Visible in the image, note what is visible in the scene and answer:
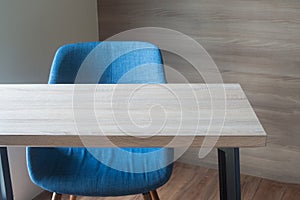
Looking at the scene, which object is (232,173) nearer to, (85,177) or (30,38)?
(85,177)

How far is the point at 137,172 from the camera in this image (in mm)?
1412

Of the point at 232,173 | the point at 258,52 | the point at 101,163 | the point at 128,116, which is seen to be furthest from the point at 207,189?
the point at 128,116

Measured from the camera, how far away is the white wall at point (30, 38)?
1.82 m

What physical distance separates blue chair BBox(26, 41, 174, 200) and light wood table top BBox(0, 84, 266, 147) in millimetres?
277

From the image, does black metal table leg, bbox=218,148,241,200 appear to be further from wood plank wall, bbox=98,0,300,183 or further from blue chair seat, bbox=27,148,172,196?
wood plank wall, bbox=98,0,300,183

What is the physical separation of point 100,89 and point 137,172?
1.01 feet

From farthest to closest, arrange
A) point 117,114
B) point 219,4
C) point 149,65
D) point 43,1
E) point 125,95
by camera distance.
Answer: point 219,4 → point 43,1 → point 149,65 → point 125,95 → point 117,114

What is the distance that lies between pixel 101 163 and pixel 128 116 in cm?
44

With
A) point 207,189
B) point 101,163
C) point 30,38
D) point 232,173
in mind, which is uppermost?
point 30,38

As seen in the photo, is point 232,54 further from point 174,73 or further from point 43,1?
point 43,1

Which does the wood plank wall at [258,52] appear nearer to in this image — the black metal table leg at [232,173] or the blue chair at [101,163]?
the blue chair at [101,163]

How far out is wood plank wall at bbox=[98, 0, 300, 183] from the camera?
2.03m

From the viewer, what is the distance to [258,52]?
2107mm

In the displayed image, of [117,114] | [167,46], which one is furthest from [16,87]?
[167,46]
